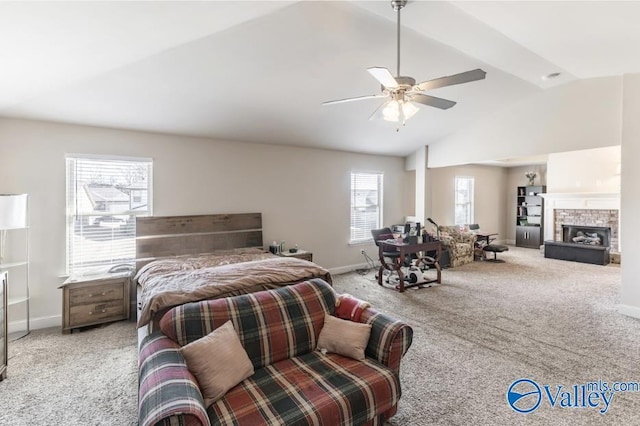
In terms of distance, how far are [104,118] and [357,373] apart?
393 cm

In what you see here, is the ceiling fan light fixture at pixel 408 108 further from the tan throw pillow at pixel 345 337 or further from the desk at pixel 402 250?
the desk at pixel 402 250

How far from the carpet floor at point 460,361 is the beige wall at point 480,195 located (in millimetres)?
3777

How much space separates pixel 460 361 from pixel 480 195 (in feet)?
24.9

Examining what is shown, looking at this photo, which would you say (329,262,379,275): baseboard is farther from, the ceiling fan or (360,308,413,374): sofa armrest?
the ceiling fan

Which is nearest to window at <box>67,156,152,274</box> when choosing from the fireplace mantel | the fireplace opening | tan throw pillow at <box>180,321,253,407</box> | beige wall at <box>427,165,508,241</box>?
tan throw pillow at <box>180,321,253,407</box>

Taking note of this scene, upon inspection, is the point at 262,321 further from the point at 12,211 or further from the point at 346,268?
the point at 346,268

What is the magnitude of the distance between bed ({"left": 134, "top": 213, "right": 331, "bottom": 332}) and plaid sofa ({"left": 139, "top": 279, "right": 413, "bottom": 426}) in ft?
1.70

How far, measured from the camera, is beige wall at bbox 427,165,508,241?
8.14 m

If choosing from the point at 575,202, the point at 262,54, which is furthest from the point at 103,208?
the point at 575,202

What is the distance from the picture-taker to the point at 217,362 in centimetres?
170

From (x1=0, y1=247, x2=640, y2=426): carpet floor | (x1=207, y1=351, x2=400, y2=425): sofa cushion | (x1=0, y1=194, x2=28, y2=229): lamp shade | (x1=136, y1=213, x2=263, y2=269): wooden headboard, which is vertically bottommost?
(x1=0, y1=247, x2=640, y2=426): carpet floor

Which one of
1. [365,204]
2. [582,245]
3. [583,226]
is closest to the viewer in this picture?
[365,204]

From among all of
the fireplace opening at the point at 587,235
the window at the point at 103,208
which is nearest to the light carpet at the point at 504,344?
the fireplace opening at the point at 587,235

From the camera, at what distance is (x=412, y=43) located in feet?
10.3
